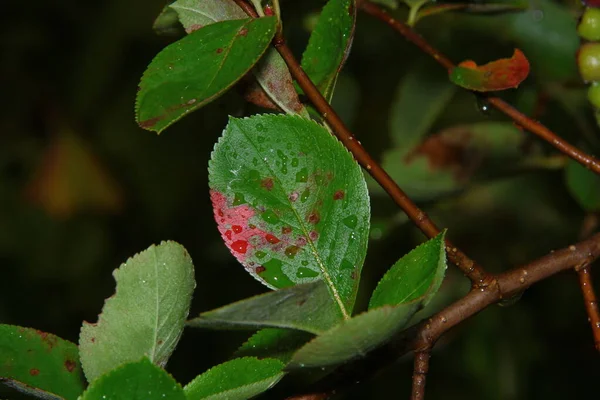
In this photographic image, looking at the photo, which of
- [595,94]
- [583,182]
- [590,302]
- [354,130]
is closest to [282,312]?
[590,302]

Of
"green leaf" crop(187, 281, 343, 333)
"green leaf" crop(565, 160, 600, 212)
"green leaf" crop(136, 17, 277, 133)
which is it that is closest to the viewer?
"green leaf" crop(187, 281, 343, 333)

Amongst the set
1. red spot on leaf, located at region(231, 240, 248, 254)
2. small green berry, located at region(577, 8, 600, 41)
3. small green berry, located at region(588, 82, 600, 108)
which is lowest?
small green berry, located at region(588, 82, 600, 108)

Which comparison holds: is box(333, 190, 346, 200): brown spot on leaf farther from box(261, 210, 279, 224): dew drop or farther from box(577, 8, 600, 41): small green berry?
box(577, 8, 600, 41): small green berry

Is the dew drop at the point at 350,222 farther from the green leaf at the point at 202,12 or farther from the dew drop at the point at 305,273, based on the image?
the green leaf at the point at 202,12

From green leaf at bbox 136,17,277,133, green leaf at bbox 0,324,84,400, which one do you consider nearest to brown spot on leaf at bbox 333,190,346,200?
green leaf at bbox 136,17,277,133

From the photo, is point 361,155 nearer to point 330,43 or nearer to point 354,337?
point 330,43

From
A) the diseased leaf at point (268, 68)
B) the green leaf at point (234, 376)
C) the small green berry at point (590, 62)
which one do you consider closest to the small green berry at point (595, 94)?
the small green berry at point (590, 62)

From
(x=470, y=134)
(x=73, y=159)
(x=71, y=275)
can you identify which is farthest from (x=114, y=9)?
(x=470, y=134)
